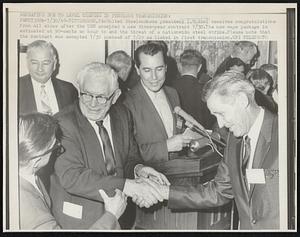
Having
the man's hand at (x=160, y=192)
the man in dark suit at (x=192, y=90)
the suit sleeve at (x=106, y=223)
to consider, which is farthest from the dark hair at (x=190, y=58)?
the suit sleeve at (x=106, y=223)

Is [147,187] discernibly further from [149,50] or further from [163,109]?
[149,50]

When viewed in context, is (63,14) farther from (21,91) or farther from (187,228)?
(187,228)

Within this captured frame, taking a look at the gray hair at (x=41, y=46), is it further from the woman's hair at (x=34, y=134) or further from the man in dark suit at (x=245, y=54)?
the man in dark suit at (x=245, y=54)

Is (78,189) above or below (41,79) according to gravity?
below

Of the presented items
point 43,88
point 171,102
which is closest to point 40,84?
point 43,88

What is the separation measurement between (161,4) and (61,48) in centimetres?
29

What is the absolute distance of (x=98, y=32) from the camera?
56.7 inches

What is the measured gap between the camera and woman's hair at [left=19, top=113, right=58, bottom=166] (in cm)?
141

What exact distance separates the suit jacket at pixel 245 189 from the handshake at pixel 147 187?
0.09 feet

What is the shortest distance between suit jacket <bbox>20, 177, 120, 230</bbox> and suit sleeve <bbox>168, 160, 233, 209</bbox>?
17cm

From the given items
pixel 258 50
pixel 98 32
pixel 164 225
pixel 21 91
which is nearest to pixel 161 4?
pixel 98 32

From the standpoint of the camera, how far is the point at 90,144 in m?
1.41

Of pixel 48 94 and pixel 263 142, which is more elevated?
pixel 48 94

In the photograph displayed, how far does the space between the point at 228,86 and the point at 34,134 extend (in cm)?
51
